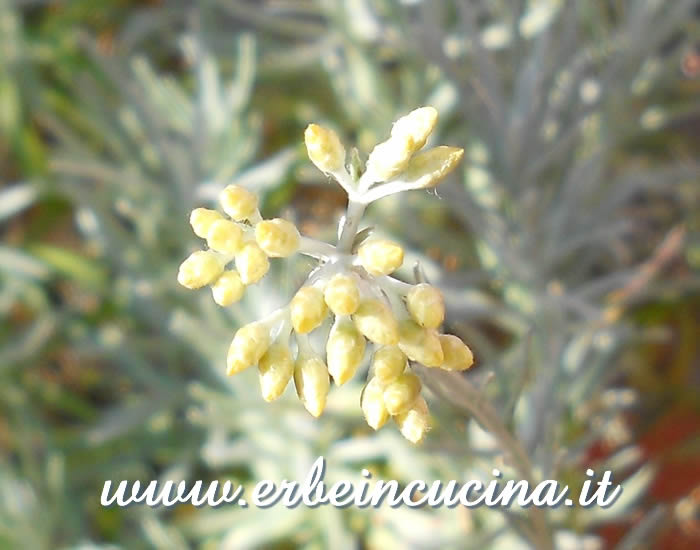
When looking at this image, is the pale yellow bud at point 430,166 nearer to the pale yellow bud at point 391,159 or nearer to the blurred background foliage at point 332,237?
the pale yellow bud at point 391,159

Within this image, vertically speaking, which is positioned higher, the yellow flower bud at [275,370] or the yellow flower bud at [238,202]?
the yellow flower bud at [238,202]

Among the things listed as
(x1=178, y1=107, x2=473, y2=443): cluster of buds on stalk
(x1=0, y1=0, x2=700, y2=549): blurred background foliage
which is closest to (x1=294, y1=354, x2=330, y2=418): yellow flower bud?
(x1=178, y1=107, x2=473, y2=443): cluster of buds on stalk

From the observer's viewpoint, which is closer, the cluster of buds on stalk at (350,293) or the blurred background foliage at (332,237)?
the cluster of buds on stalk at (350,293)

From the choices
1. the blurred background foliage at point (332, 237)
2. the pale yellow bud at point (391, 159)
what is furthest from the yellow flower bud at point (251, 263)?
the blurred background foliage at point (332, 237)

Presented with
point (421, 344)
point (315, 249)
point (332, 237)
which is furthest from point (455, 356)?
point (332, 237)

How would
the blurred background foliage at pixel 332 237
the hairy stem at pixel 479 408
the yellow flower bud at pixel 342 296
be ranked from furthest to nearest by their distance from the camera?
the blurred background foliage at pixel 332 237, the hairy stem at pixel 479 408, the yellow flower bud at pixel 342 296

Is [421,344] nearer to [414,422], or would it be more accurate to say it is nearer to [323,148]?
[414,422]

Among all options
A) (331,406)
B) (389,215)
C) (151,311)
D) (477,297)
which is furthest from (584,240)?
(151,311)
